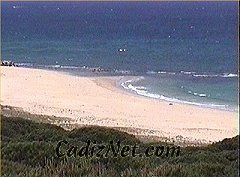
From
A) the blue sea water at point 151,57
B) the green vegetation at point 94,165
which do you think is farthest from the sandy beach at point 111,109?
the green vegetation at point 94,165

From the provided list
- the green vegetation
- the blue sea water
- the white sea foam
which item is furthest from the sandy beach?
the green vegetation

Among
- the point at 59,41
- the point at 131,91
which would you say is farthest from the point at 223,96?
the point at 59,41

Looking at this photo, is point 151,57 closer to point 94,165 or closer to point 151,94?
point 151,94

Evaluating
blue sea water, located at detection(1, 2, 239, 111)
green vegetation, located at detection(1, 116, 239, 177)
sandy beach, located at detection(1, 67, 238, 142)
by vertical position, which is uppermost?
blue sea water, located at detection(1, 2, 239, 111)

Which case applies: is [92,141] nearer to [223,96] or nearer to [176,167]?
[176,167]

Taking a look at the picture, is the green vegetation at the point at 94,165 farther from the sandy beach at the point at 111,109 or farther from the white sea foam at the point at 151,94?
the white sea foam at the point at 151,94

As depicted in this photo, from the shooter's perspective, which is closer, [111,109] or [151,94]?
[111,109]

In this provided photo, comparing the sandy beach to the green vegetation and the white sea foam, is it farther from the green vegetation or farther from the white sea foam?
the green vegetation

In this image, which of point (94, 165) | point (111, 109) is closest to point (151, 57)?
point (111, 109)
